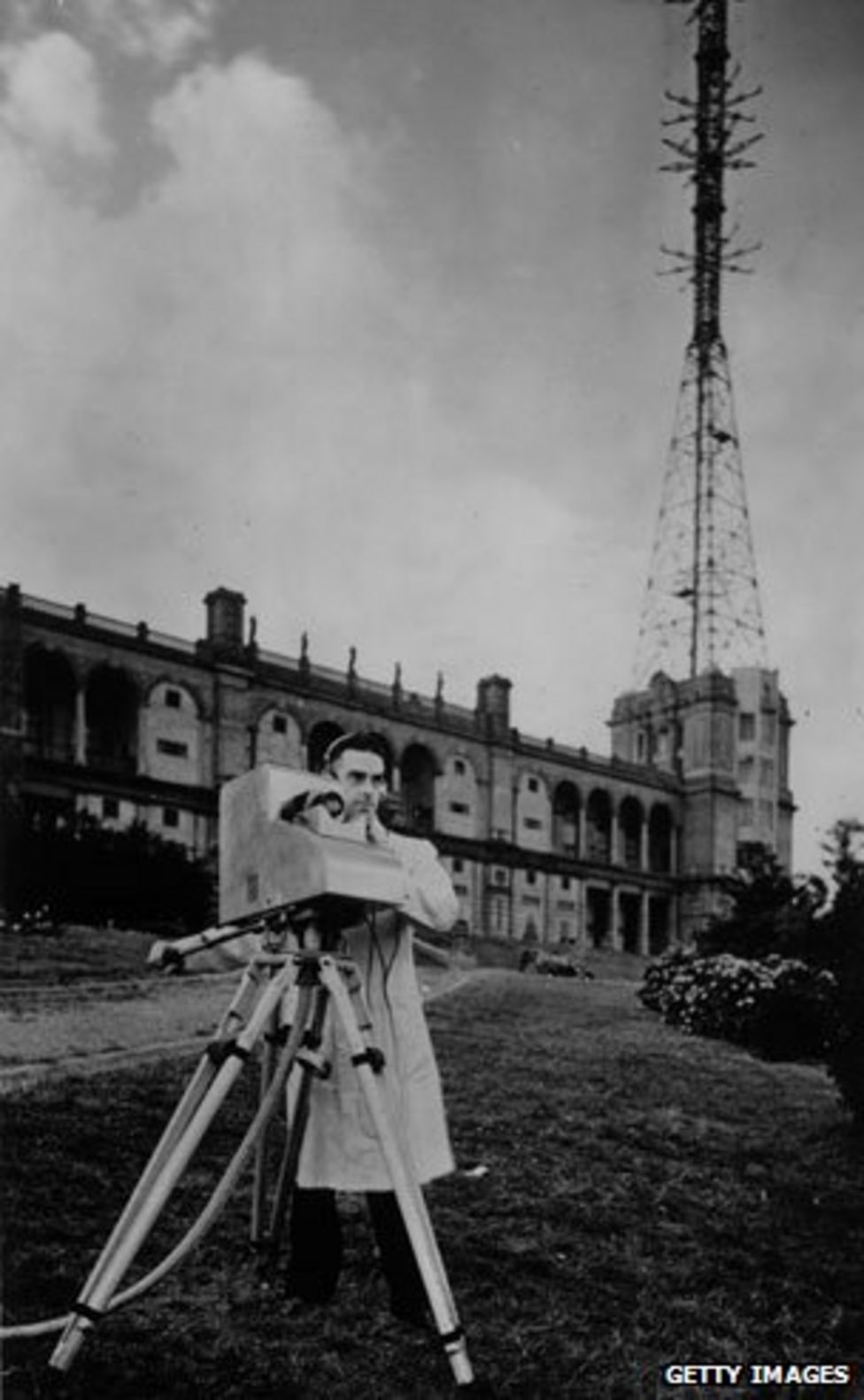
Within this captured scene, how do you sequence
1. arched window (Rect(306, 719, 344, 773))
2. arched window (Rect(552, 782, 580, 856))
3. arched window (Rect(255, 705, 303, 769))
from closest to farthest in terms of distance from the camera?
arched window (Rect(255, 705, 303, 769)) → arched window (Rect(306, 719, 344, 773)) → arched window (Rect(552, 782, 580, 856))

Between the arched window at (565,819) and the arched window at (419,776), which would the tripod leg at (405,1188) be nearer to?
the arched window at (419,776)

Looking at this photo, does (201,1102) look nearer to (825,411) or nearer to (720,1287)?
(720,1287)

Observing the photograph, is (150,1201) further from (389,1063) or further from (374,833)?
(374,833)

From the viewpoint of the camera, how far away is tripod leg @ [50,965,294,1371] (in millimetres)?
3031

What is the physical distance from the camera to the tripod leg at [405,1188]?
306cm

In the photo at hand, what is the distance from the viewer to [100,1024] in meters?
11.3

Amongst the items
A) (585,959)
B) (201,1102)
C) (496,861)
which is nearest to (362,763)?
(201,1102)

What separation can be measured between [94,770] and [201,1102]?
3712 centimetres

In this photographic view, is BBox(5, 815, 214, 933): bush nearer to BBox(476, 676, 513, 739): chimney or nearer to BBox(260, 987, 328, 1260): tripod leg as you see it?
BBox(260, 987, 328, 1260): tripod leg

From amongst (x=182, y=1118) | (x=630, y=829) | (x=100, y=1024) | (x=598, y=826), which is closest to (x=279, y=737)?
(x=598, y=826)

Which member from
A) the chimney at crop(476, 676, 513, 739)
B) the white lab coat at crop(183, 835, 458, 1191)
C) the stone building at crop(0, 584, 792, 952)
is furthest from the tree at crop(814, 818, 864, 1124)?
the chimney at crop(476, 676, 513, 739)

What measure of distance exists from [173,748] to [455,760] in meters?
14.7

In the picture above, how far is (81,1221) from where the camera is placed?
4.47 meters

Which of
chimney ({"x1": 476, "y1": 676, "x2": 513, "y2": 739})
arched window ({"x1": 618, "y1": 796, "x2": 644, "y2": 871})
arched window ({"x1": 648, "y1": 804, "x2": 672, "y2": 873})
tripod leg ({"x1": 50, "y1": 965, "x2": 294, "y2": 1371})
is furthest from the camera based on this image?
arched window ({"x1": 648, "y1": 804, "x2": 672, "y2": 873})
